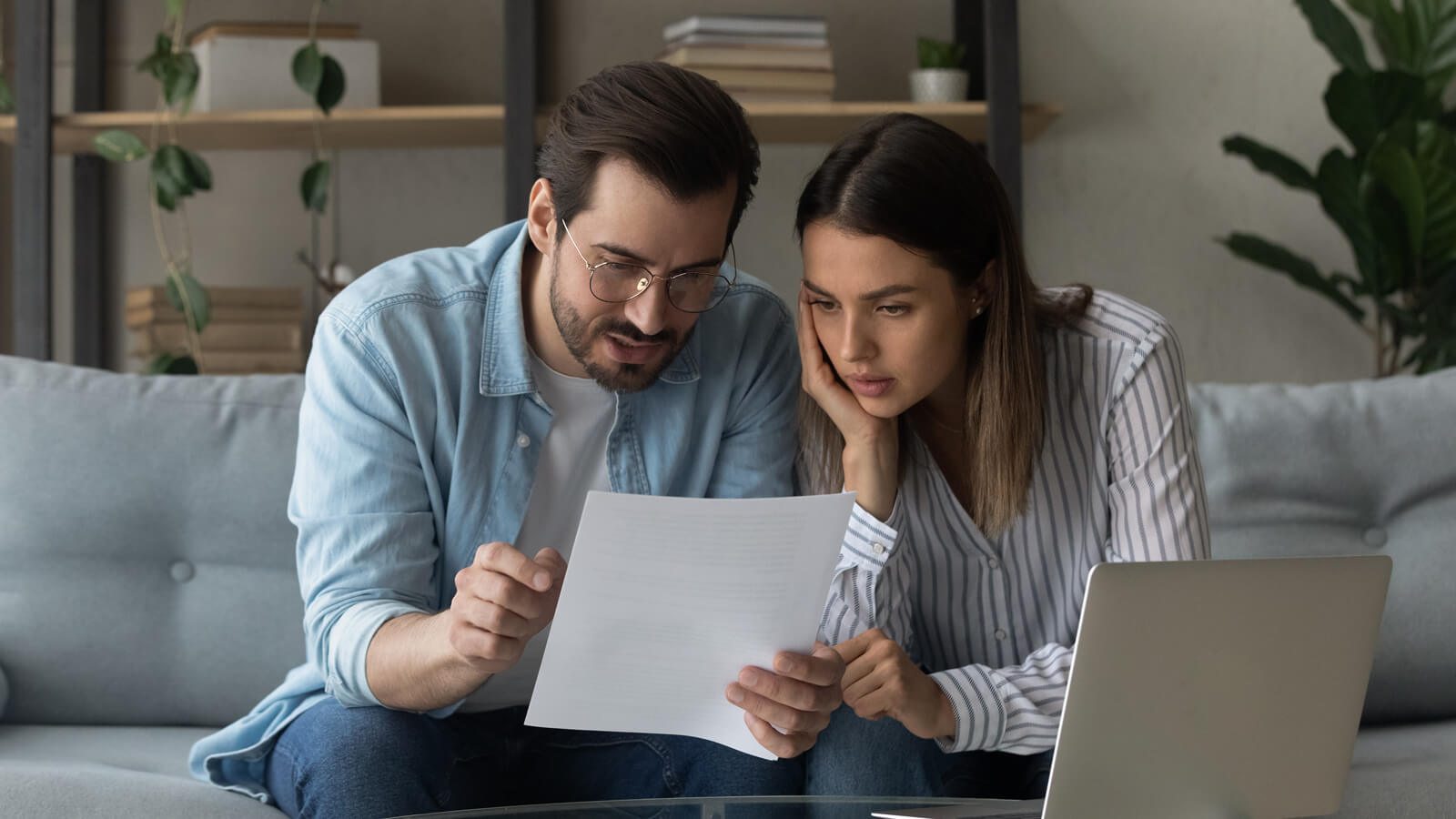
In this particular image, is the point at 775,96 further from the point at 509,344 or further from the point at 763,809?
the point at 763,809

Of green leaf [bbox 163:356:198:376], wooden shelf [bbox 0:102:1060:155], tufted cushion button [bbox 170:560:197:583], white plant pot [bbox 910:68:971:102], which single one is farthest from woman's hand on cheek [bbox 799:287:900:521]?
green leaf [bbox 163:356:198:376]

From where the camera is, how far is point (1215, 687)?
898mm

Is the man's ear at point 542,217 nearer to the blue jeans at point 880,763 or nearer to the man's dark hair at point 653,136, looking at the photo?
the man's dark hair at point 653,136

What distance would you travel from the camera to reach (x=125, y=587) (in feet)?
5.34

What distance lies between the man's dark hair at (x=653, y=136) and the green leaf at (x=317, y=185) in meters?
1.14

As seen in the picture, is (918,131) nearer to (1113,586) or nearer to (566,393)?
(566,393)

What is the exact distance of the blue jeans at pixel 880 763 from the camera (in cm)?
122

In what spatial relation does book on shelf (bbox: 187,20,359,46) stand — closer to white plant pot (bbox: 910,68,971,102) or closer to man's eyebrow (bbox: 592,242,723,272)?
white plant pot (bbox: 910,68,971,102)

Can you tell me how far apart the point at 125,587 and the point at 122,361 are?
1.19 meters

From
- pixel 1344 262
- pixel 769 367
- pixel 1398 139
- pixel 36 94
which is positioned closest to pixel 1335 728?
pixel 769 367

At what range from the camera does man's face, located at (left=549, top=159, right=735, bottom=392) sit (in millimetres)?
1268

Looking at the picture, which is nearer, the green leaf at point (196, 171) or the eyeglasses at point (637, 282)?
the eyeglasses at point (637, 282)

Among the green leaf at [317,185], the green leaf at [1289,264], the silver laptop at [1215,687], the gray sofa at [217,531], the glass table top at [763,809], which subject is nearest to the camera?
the silver laptop at [1215,687]

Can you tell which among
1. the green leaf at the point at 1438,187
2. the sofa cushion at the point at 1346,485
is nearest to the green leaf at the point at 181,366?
the sofa cushion at the point at 1346,485
